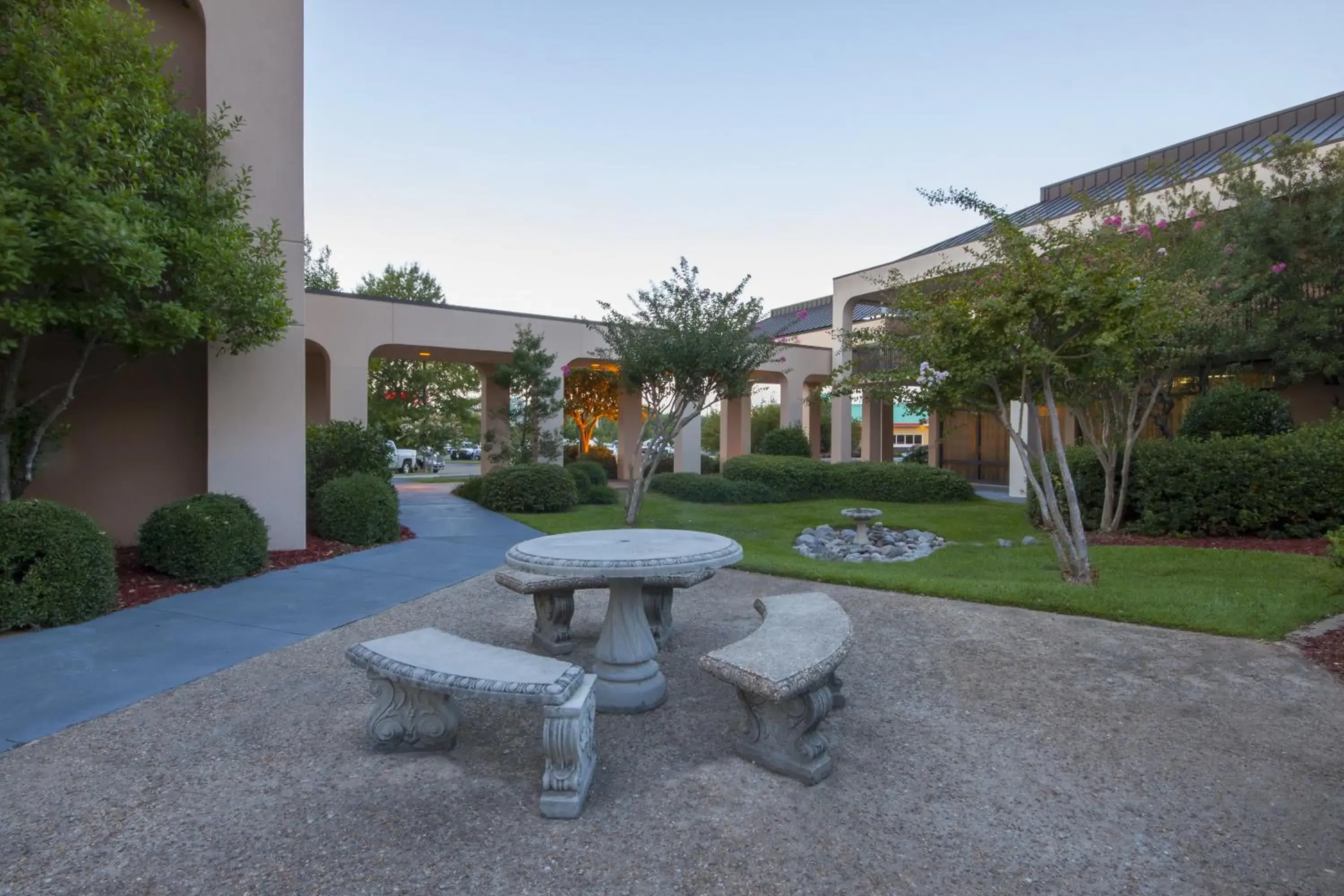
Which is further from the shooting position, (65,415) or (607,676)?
(65,415)

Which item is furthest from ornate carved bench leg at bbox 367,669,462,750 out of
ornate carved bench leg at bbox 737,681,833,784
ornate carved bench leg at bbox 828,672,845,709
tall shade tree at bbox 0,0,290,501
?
tall shade tree at bbox 0,0,290,501

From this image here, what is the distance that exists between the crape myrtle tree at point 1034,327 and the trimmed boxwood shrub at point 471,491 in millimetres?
8480

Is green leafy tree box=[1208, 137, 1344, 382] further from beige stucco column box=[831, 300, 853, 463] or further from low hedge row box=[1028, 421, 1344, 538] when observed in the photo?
beige stucco column box=[831, 300, 853, 463]

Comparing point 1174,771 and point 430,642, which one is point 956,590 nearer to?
point 1174,771

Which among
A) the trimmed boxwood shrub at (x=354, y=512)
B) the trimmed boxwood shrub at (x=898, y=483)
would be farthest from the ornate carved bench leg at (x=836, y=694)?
the trimmed boxwood shrub at (x=898, y=483)

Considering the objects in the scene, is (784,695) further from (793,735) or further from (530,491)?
(530,491)

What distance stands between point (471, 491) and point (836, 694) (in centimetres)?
1163

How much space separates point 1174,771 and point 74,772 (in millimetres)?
4816

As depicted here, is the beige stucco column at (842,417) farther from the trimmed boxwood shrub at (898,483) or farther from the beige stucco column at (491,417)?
the beige stucco column at (491,417)

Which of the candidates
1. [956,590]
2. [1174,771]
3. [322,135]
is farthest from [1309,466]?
[322,135]

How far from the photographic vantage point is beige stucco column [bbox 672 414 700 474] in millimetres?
19375

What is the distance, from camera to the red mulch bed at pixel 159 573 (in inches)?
237

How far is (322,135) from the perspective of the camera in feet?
43.4

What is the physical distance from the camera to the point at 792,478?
52.7ft
